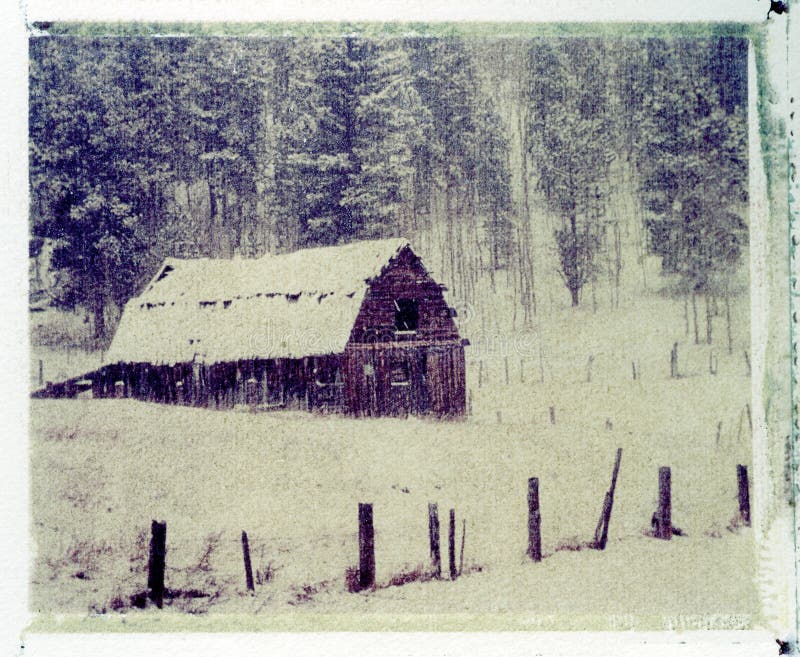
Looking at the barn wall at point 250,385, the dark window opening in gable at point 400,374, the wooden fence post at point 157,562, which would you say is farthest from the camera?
the dark window opening in gable at point 400,374

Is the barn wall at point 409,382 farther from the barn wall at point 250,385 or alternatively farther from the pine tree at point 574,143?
the pine tree at point 574,143

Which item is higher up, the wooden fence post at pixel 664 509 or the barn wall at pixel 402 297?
the barn wall at pixel 402 297

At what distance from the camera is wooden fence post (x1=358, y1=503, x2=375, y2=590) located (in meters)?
4.36

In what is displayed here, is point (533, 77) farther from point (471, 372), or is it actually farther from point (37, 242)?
point (37, 242)

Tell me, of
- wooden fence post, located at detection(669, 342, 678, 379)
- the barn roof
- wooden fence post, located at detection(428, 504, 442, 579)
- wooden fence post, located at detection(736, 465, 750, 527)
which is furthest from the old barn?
wooden fence post, located at detection(736, 465, 750, 527)

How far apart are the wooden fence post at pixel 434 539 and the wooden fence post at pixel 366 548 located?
0.33m

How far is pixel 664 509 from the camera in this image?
4.56 metres

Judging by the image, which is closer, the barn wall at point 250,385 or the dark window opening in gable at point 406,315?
the barn wall at point 250,385

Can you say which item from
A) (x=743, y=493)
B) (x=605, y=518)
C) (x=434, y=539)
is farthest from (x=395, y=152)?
(x=743, y=493)

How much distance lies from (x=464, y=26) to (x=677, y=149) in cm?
148

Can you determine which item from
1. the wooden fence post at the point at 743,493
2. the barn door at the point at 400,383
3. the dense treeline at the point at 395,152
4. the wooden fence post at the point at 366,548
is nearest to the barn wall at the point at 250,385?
the barn door at the point at 400,383

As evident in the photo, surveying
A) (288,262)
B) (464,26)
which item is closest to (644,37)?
(464,26)

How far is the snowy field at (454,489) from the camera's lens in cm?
442

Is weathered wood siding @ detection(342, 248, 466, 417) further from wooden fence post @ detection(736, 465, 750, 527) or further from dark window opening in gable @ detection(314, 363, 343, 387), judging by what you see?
wooden fence post @ detection(736, 465, 750, 527)
